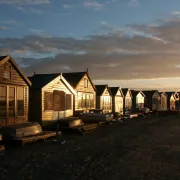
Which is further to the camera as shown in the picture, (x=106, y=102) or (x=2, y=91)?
(x=106, y=102)

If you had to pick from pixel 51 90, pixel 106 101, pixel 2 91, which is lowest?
pixel 106 101

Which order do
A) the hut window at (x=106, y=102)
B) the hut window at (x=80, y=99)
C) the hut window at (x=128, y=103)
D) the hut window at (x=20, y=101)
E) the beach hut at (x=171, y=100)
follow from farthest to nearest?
the beach hut at (x=171, y=100), the hut window at (x=128, y=103), the hut window at (x=106, y=102), the hut window at (x=80, y=99), the hut window at (x=20, y=101)

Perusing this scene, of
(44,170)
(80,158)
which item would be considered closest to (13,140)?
(80,158)

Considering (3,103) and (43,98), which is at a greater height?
(43,98)

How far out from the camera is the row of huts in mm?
21016

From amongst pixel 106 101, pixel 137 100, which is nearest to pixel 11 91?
pixel 106 101

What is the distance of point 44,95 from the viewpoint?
26375 millimetres

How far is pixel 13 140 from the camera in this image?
647 inches

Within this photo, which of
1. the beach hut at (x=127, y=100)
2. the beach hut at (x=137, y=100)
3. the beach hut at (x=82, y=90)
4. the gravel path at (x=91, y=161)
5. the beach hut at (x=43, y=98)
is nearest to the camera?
the gravel path at (x=91, y=161)

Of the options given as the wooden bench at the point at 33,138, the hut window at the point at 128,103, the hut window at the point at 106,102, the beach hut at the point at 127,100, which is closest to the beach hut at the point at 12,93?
the wooden bench at the point at 33,138

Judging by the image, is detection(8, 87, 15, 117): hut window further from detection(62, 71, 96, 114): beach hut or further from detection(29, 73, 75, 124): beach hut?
detection(62, 71, 96, 114): beach hut

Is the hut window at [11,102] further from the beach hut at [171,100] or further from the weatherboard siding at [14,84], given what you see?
the beach hut at [171,100]

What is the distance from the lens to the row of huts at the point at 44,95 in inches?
827

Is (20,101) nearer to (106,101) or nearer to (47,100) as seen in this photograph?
(47,100)
